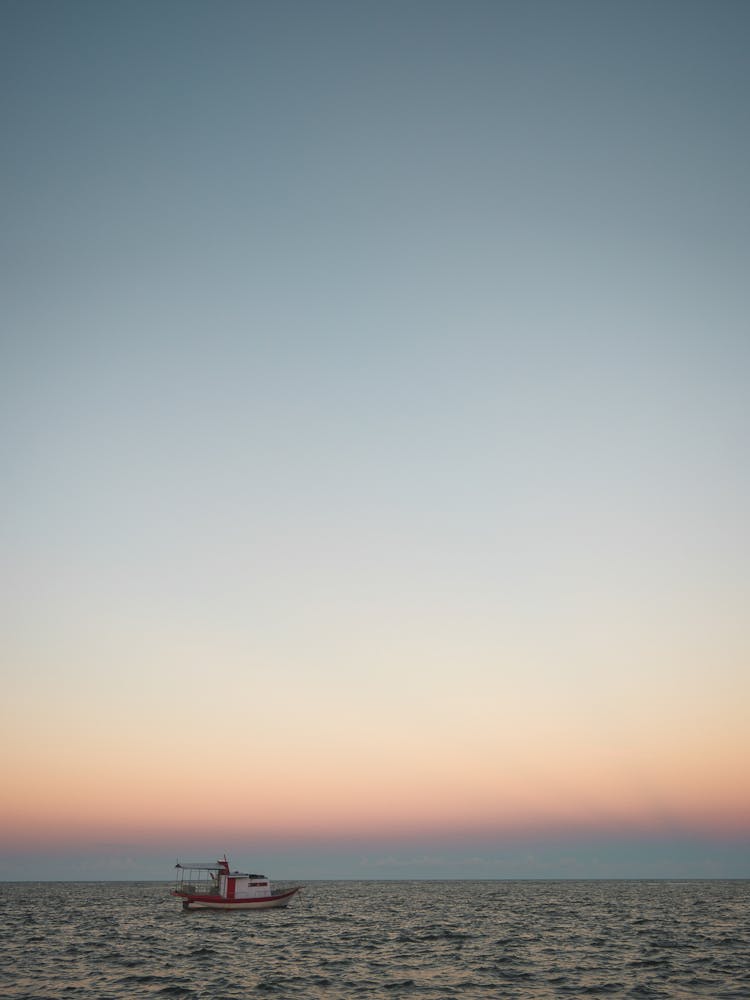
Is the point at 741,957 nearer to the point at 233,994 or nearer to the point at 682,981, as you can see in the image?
the point at 682,981

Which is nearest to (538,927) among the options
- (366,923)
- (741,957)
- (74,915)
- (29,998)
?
(366,923)

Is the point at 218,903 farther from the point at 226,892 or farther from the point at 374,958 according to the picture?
the point at 374,958

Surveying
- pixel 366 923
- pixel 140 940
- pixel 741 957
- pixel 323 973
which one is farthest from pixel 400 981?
pixel 366 923

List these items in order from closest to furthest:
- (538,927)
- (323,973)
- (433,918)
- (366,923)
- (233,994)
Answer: (233,994) < (323,973) < (538,927) < (366,923) < (433,918)

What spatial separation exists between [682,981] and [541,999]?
11736 mm

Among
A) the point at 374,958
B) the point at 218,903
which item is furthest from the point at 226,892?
the point at 374,958

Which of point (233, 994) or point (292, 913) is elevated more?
point (233, 994)

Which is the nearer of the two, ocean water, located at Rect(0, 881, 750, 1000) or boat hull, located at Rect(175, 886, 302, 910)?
ocean water, located at Rect(0, 881, 750, 1000)

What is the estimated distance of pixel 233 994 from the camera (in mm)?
44031

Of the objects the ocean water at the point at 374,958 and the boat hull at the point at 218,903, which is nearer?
the ocean water at the point at 374,958

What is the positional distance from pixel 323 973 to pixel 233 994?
30.1ft

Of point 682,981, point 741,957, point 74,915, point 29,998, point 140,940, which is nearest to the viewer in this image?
point 29,998

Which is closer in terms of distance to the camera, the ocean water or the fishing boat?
the ocean water

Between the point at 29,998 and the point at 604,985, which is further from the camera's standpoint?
the point at 604,985
